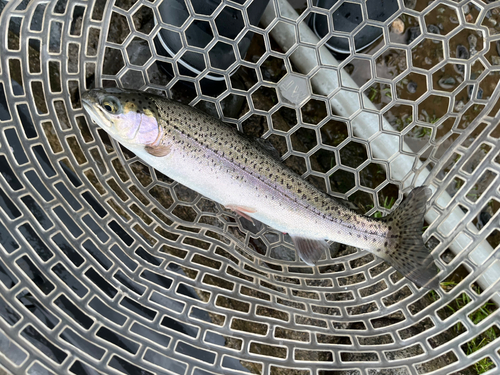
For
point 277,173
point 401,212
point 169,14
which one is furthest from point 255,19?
point 401,212

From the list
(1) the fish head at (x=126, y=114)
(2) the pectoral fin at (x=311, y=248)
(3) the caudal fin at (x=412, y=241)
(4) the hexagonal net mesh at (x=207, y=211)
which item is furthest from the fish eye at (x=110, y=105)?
(3) the caudal fin at (x=412, y=241)

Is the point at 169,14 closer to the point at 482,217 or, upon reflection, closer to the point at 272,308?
the point at 272,308

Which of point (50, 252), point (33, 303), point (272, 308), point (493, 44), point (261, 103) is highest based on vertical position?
point (493, 44)

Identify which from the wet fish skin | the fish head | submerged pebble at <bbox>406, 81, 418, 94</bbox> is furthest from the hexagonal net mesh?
the fish head

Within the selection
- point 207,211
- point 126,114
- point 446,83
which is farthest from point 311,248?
point 446,83

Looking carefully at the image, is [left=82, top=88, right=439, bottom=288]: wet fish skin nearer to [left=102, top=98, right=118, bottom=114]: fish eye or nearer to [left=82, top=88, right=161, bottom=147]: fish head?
[left=82, top=88, right=161, bottom=147]: fish head

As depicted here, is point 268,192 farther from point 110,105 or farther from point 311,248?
point 110,105
